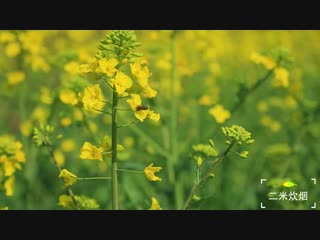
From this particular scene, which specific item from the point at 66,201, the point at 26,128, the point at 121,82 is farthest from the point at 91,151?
the point at 26,128

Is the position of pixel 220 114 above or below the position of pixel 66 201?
above

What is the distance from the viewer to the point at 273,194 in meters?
2.97

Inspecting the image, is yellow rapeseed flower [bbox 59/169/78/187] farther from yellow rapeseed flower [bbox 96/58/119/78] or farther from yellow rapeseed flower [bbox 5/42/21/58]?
yellow rapeseed flower [bbox 5/42/21/58]

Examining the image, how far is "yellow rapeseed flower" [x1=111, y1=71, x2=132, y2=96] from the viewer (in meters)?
1.93

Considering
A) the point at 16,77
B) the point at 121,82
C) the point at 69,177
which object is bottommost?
the point at 69,177

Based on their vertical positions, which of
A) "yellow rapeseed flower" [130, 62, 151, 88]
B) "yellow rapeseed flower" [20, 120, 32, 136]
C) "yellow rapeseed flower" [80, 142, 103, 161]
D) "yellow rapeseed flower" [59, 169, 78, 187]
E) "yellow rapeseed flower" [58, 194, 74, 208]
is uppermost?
"yellow rapeseed flower" [130, 62, 151, 88]

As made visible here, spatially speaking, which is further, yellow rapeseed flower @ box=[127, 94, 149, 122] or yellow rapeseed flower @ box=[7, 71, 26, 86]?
yellow rapeseed flower @ box=[7, 71, 26, 86]

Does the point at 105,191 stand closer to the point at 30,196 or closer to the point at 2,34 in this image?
the point at 30,196

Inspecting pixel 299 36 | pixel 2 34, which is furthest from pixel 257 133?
pixel 299 36

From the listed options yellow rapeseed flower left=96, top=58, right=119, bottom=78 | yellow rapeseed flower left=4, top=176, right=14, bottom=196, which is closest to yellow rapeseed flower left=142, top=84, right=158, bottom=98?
yellow rapeseed flower left=96, top=58, right=119, bottom=78

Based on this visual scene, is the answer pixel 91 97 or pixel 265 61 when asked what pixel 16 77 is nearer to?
pixel 265 61

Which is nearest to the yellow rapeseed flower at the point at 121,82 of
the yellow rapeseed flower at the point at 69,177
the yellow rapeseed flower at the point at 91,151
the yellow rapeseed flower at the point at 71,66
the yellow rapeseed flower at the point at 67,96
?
the yellow rapeseed flower at the point at 91,151

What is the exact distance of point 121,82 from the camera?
6.38 ft

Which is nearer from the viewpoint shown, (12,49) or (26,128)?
(12,49)
